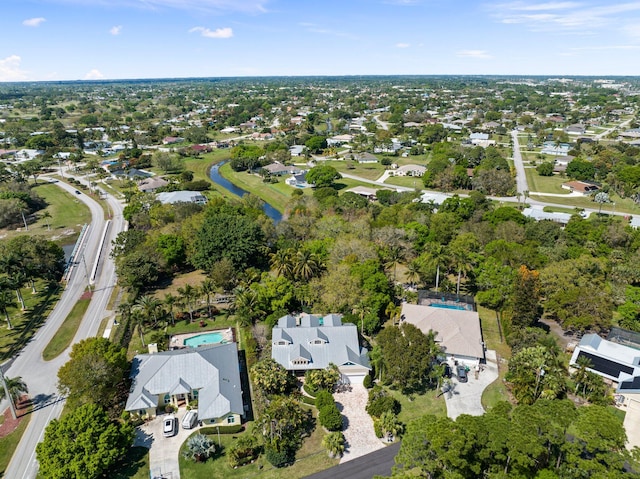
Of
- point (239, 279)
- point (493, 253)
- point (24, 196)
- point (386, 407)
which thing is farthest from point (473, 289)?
point (24, 196)

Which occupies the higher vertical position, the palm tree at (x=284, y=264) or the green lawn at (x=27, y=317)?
the palm tree at (x=284, y=264)

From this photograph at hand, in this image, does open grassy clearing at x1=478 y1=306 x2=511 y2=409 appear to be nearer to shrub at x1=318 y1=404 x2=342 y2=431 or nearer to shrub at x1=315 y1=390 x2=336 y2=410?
shrub at x1=318 y1=404 x2=342 y2=431

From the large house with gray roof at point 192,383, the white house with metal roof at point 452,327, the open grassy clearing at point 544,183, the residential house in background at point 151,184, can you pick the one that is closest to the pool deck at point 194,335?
the large house with gray roof at point 192,383

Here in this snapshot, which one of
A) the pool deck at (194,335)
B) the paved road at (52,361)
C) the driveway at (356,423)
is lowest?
the driveway at (356,423)

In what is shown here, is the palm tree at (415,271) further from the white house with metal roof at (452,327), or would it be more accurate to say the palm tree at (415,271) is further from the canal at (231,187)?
the canal at (231,187)

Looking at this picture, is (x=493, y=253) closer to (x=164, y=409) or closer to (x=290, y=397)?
(x=290, y=397)

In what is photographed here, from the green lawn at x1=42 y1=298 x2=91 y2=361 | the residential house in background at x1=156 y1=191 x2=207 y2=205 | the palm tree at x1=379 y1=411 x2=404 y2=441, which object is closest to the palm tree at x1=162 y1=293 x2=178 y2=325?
the green lawn at x1=42 y1=298 x2=91 y2=361

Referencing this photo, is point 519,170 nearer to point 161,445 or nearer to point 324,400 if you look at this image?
point 324,400
